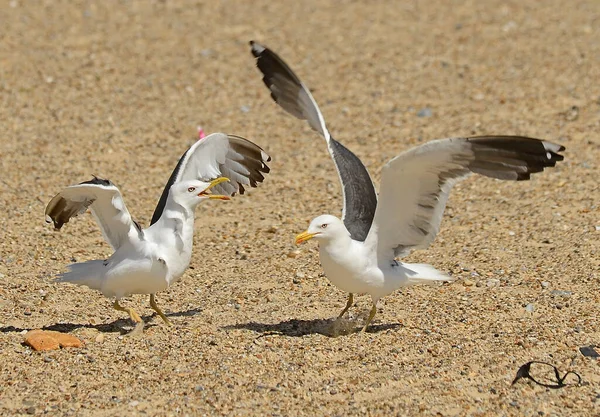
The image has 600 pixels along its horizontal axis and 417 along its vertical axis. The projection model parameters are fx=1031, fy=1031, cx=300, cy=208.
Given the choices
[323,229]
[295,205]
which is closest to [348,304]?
[323,229]

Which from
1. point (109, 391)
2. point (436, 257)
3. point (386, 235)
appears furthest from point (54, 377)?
point (436, 257)

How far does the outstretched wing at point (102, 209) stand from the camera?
267 inches

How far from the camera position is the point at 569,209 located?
31.0 feet

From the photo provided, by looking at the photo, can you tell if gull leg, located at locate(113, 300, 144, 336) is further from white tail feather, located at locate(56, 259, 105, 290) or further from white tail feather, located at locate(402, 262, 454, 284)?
white tail feather, located at locate(402, 262, 454, 284)

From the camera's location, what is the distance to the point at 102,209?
7.02 m

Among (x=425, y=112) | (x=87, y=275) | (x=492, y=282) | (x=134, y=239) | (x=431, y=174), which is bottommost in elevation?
(x=492, y=282)

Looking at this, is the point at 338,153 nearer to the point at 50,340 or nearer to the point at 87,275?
the point at 87,275

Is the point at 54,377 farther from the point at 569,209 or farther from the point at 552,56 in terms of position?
the point at 552,56

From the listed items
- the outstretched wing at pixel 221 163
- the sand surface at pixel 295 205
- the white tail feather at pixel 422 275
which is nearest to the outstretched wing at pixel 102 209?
the outstretched wing at pixel 221 163

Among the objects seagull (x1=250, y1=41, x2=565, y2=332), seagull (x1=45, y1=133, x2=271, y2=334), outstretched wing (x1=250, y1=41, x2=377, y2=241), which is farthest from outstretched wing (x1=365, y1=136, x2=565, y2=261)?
seagull (x1=45, y1=133, x2=271, y2=334)

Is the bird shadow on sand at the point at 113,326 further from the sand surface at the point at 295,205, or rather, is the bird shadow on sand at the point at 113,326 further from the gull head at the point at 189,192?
the gull head at the point at 189,192

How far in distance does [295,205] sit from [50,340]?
365cm

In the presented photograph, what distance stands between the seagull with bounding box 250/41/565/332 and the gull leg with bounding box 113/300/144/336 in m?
1.25

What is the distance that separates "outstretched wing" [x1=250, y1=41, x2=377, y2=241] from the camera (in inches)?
295
